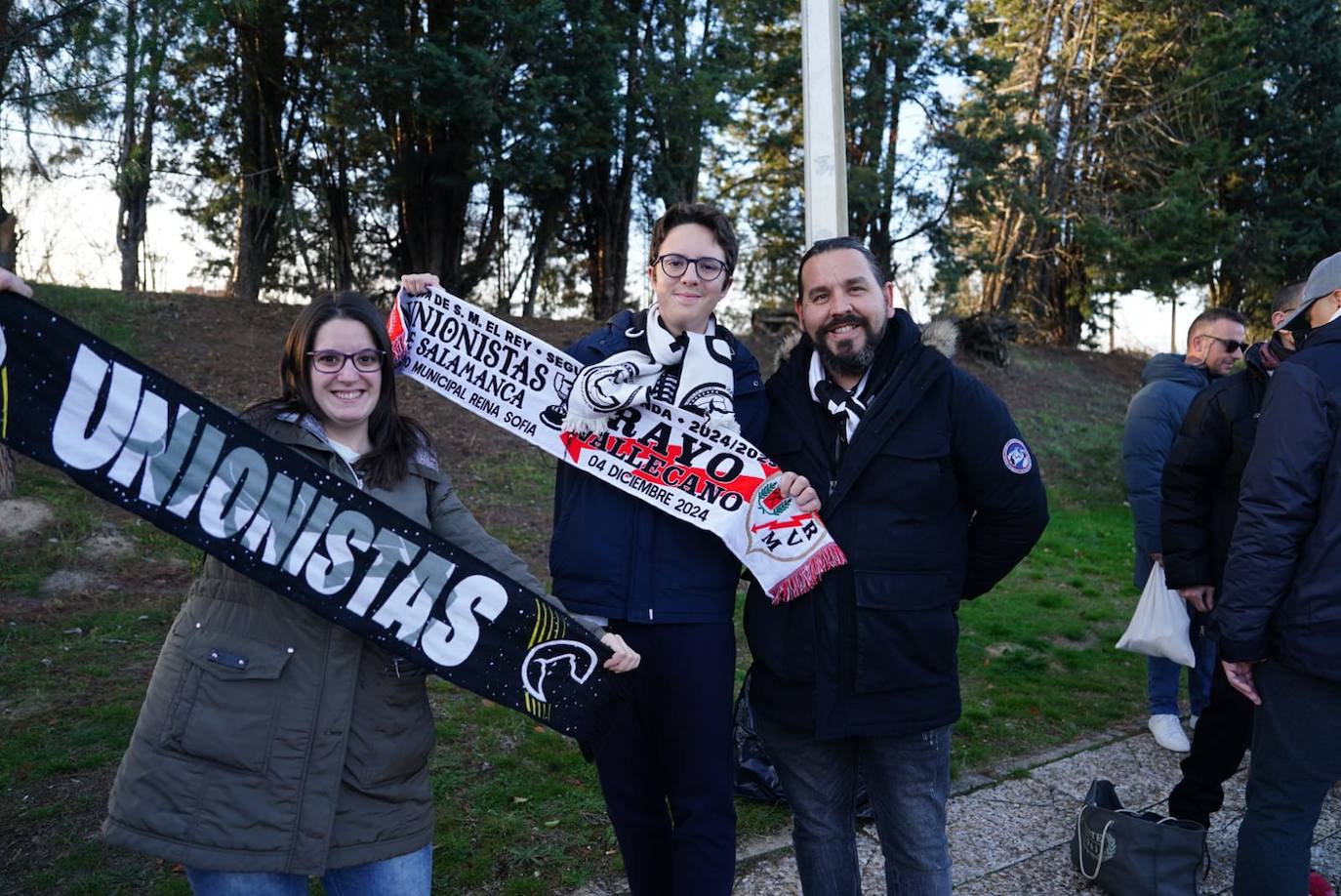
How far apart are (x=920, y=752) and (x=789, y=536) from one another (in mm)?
715

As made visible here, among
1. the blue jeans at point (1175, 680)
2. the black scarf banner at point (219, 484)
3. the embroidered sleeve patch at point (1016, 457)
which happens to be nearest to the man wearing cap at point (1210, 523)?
the embroidered sleeve patch at point (1016, 457)

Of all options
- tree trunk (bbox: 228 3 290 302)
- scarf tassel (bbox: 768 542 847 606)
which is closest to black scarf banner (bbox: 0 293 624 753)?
scarf tassel (bbox: 768 542 847 606)

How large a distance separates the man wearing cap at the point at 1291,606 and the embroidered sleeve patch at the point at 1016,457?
29.6 inches

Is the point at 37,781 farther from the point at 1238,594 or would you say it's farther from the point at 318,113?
the point at 318,113

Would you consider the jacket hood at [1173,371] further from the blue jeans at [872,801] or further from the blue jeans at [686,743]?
the blue jeans at [686,743]

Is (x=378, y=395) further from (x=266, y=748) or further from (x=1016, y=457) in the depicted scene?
(x=1016, y=457)

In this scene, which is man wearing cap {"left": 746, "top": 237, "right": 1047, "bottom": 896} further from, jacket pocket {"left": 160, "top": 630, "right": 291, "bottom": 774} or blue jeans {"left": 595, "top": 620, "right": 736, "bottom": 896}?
jacket pocket {"left": 160, "top": 630, "right": 291, "bottom": 774}

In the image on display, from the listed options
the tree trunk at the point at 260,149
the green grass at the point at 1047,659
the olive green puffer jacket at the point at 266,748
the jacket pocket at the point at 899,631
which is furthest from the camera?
the tree trunk at the point at 260,149

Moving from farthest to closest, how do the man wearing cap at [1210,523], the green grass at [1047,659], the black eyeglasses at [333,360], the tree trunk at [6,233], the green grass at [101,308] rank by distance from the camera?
the green grass at [101,308] → the tree trunk at [6,233] → the green grass at [1047,659] → the man wearing cap at [1210,523] → the black eyeglasses at [333,360]

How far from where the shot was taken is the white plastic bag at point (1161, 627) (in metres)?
4.71

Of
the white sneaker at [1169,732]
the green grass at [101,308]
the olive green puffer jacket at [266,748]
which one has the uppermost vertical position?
the green grass at [101,308]

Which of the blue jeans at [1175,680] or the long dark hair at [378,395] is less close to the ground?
the long dark hair at [378,395]

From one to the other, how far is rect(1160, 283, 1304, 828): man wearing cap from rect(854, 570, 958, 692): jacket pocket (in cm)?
172

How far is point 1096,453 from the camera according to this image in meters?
15.8
